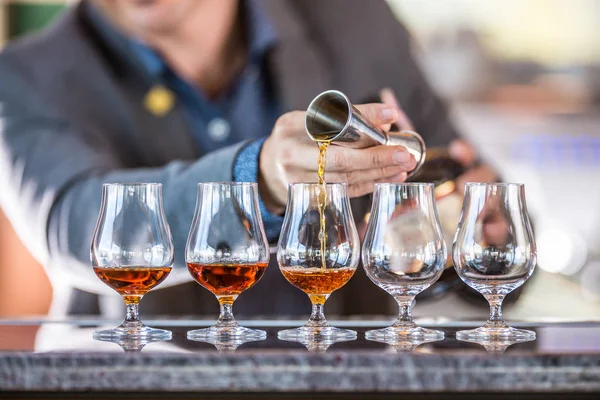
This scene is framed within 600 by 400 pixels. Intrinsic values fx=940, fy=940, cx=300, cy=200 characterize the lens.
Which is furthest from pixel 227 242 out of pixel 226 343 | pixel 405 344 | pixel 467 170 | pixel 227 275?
pixel 467 170

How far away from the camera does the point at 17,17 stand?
388 cm

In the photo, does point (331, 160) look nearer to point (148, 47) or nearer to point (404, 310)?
point (404, 310)

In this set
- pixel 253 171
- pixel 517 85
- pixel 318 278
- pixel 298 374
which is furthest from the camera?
pixel 517 85

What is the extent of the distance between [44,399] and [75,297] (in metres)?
1.20

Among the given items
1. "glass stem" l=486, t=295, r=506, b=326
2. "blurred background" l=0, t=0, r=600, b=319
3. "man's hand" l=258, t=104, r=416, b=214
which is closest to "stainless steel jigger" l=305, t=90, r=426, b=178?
"man's hand" l=258, t=104, r=416, b=214

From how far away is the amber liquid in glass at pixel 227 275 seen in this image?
1.17 metres

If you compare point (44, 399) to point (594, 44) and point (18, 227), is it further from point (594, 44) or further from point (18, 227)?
point (594, 44)

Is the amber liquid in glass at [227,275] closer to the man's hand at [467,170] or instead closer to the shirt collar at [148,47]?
the man's hand at [467,170]

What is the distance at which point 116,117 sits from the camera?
2.09m

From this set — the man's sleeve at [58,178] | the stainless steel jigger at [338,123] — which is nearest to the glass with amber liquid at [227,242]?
Result: the stainless steel jigger at [338,123]

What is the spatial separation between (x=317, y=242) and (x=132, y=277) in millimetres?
235

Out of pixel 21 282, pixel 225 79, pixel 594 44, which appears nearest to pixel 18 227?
pixel 225 79

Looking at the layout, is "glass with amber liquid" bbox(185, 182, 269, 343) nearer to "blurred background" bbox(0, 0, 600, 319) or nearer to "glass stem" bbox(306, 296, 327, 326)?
"glass stem" bbox(306, 296, 327, 326)

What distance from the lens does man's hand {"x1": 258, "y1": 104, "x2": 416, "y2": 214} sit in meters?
1.26
